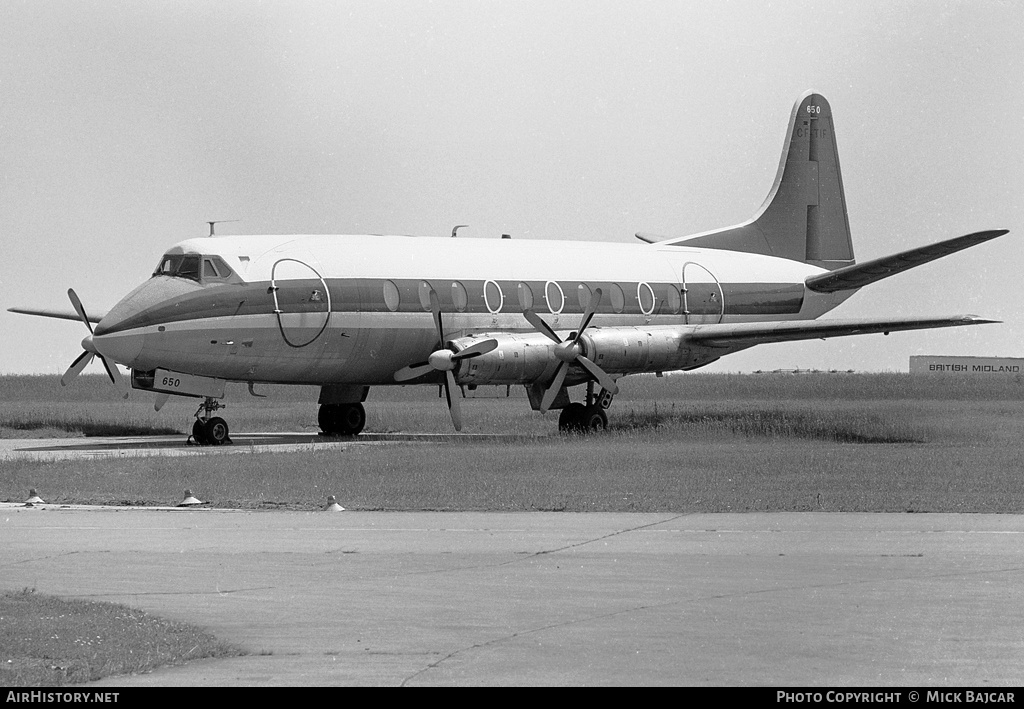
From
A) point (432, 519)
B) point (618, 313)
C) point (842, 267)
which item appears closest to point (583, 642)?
point (432, 519)

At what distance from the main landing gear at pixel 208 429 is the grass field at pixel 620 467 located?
154 inches

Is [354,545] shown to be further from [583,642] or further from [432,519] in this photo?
[583,642]

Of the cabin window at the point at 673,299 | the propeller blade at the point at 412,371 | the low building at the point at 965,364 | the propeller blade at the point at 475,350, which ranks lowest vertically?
the low building at the point at 965,364

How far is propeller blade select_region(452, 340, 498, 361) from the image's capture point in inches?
1439

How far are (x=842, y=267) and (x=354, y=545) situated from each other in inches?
1448

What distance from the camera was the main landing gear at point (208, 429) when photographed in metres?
35.8

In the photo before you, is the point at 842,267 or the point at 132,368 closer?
the point at 132,368

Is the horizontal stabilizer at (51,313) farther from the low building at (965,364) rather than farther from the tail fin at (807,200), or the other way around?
the low building at (965,364)

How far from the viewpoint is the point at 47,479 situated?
2606cm

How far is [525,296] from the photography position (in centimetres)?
4053

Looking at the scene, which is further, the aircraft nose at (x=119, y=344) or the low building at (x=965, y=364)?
the low building at (x=965, y=364)

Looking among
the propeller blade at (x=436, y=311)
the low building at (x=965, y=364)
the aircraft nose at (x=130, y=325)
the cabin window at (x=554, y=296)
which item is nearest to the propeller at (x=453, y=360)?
the propeller blade at (x=436, y=311)

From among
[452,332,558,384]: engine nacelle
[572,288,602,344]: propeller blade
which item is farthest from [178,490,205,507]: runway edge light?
[572,288,602,344]: propeller blade

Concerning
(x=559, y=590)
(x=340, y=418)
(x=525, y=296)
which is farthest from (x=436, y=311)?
(x=559, y=590)
